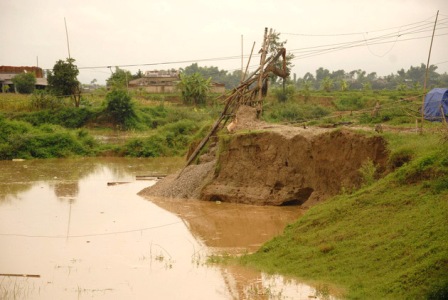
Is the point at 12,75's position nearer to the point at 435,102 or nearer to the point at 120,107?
the point at 120,107

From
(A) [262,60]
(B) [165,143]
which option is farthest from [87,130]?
(A) [262,60]

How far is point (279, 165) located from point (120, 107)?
2828cm

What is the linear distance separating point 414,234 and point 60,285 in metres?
6.98

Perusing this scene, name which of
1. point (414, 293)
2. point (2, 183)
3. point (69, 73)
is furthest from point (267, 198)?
point (69, 73)

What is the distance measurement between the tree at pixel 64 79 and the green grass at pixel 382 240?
122ft

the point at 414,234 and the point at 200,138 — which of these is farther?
the point at 200,138

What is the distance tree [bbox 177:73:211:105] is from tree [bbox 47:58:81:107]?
33.4 feet

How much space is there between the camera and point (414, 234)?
10773 mm

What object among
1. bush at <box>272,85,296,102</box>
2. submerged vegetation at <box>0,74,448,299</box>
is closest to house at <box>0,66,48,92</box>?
bush at <box>272,85,296,102</box>

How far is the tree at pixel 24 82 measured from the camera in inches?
2217

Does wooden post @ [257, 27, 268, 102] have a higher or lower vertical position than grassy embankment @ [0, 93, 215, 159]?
higher

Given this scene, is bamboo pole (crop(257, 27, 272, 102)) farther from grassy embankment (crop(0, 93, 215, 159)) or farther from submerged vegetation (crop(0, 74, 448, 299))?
grassy embankment (crop(0, 93, 215, 159))

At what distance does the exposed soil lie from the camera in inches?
698

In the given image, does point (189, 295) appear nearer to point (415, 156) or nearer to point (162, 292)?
point (162, 292)
